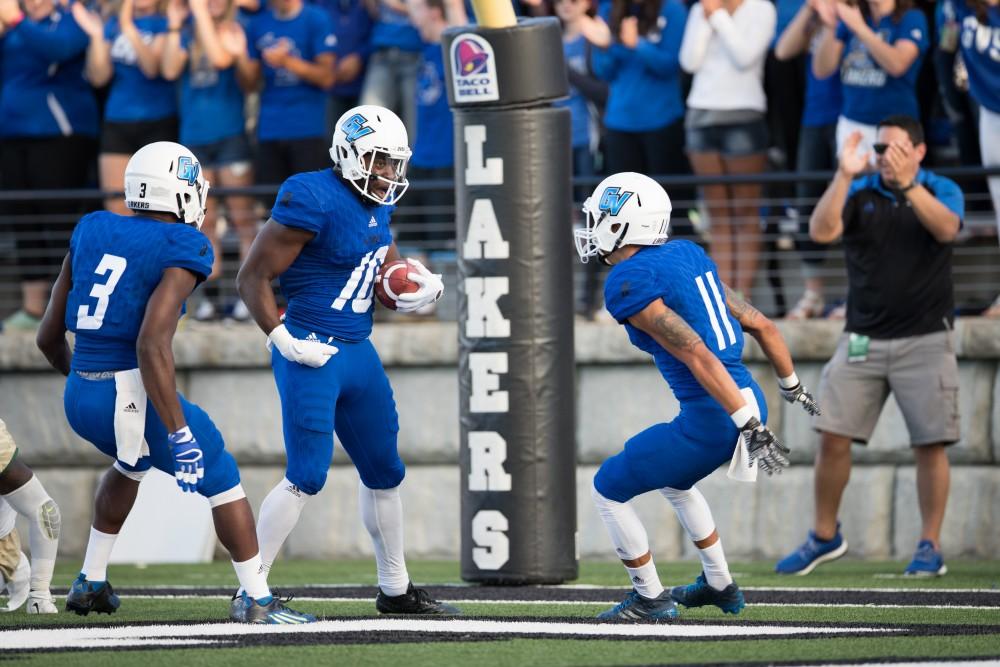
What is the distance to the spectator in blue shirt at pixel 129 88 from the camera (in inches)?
433

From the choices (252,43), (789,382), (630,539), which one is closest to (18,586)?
(630,539)

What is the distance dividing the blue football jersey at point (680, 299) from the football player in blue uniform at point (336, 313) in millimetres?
838

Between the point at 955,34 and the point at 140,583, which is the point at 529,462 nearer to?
the point at 140,583

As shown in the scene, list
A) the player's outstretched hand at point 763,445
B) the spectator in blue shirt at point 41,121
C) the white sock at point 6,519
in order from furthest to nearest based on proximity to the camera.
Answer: the spectator in blue shirt at point 41,121, the white sock at point 6,519, the player's outstretched hand at point 763,445

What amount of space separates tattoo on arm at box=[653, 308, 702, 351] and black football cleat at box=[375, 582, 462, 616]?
141cm

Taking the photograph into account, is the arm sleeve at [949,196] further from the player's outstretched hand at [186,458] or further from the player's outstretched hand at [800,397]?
the player's outstretched hand at [186,458]

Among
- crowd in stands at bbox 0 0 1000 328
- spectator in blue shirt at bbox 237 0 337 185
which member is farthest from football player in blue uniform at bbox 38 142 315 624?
spectator in blue shirt at bbox 237 0 337 185

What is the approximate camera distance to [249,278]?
6453 millimetres

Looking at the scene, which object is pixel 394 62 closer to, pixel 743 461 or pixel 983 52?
pixel 983 52

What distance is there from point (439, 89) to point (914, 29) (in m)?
2.95

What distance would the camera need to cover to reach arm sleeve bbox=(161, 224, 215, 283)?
6.15 meters

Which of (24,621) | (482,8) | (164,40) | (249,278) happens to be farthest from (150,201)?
(164,40)

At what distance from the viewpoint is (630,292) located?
625 cm

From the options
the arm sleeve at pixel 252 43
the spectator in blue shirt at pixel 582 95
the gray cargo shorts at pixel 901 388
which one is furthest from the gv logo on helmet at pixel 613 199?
the arm sleeve at pixel 252 43
